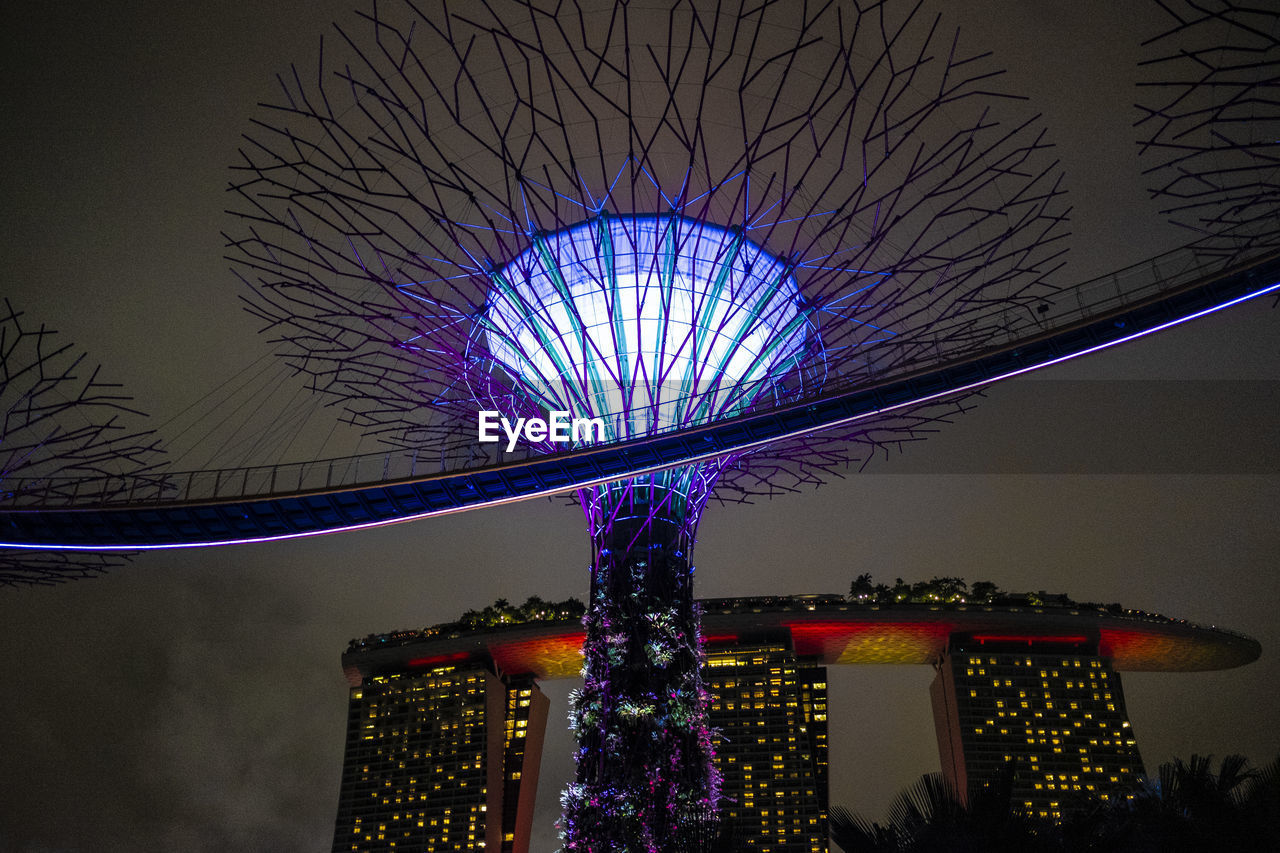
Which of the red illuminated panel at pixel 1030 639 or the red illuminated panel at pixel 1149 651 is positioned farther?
the red illuminated panel at pixel 1030 639

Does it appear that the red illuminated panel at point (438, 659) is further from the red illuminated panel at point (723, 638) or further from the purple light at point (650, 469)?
the purple light at point (650, 469)

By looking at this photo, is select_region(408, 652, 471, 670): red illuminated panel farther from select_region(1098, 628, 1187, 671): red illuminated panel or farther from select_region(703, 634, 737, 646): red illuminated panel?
select_region(1098, 628, 1187, 671): red illuminated panel

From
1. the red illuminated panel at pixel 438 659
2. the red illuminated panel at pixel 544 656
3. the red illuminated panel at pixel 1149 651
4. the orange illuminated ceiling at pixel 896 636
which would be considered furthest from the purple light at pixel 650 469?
the red illuminated panel at pixel 1149 651

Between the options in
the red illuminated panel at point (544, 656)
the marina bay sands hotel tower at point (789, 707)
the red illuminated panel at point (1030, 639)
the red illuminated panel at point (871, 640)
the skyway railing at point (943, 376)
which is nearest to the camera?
the skyway railing at point (943, 376)

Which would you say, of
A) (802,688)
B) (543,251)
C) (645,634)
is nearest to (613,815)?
(645,634)

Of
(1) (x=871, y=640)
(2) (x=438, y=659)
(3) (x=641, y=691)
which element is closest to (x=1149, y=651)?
(1) (x=871, y=640)
